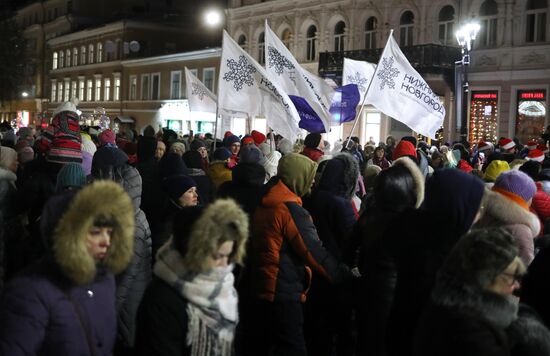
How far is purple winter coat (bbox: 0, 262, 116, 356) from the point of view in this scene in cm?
284

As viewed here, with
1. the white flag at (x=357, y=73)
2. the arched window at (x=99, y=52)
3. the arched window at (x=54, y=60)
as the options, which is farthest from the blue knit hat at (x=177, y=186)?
the arched window at (x=54, y=60)

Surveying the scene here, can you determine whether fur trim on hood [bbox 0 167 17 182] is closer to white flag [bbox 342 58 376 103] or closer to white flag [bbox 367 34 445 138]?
white flag [bbox 367 34 445 138]

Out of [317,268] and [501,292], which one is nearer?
[501,292]

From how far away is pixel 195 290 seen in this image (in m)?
3.19

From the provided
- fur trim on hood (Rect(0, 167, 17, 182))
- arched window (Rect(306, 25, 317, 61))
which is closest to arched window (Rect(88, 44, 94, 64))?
arched window (Rect(306, 25, 317, 61))

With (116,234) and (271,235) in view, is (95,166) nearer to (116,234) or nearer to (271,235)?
(271,235)

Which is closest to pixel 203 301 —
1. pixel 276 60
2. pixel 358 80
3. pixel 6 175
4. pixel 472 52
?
pixel 6 175

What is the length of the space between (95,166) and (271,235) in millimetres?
1649

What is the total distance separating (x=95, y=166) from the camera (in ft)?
17.9

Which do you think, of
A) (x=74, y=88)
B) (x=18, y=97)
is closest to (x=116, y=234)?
(x=74, y=88)

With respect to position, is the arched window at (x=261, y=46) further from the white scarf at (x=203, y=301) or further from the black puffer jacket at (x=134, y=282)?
the white scarf at (x=203, y=301)

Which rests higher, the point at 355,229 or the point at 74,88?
the point at 74,88

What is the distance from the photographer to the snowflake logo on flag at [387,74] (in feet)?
31.8

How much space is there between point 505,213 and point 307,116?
6.00 m
